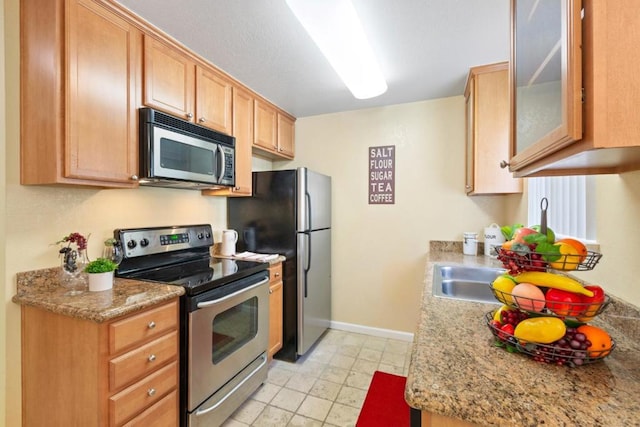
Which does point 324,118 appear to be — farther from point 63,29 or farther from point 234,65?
point 63,29

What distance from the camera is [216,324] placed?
167 cm

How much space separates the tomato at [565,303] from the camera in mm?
708

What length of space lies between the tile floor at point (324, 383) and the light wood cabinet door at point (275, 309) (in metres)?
0.21

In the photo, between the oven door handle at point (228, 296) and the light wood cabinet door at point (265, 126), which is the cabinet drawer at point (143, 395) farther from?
the light wood cabinet door at point (265, 126)

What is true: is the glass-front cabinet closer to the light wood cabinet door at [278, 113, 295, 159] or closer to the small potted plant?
the small potted plant

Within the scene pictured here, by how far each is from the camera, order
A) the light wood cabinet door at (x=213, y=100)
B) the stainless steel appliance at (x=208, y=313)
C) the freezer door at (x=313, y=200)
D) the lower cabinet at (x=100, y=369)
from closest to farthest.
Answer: the lower cabinet at (x=100, y=369) < the stainless steel appliance at (x=208, y=313) < the light wood cabinet door at (x=213, y=100) < the freezer door at (x=313, y=200)

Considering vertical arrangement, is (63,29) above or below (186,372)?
above

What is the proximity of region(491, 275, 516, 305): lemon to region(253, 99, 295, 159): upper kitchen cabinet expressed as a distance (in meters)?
2.22

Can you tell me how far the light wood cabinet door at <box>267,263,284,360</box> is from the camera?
91.8 inches

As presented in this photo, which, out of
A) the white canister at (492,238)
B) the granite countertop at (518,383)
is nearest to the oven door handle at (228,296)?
the granite countertop at (518,383)

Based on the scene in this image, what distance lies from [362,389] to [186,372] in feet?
4.23

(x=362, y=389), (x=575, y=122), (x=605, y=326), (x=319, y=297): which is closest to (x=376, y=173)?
(x=319, y=297)

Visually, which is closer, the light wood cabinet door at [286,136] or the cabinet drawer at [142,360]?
the cabinet drawer at [142,360]

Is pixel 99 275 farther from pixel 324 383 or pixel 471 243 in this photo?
pixel 471 243
